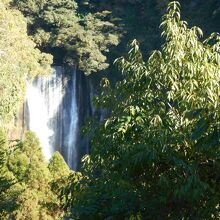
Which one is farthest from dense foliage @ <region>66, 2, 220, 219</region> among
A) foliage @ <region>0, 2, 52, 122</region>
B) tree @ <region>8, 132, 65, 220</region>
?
foliage @ <region>0, 2, 52, 122</region>

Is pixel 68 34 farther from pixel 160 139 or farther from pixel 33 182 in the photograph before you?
pixel 160 139

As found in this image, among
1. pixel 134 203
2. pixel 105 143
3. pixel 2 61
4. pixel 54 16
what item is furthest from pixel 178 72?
pixel 54 16

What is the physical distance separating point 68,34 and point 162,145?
16823mm

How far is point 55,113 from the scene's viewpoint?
20.7m

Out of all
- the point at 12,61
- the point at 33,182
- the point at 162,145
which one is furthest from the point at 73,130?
the point at 162,145

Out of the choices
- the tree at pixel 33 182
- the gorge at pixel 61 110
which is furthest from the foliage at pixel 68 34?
the tree at pixel 33 182

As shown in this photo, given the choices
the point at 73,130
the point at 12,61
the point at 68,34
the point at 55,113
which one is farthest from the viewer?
the point at 73,130

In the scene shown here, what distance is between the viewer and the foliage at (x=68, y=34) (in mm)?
19891

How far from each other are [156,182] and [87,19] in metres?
17.6

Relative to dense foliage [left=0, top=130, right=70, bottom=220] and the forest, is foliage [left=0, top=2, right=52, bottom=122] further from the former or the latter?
the forest

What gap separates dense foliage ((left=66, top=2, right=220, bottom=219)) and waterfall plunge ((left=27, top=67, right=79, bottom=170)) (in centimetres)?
1588

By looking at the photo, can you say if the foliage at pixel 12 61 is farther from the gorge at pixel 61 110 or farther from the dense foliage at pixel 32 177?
the gorge at pixel 61 110

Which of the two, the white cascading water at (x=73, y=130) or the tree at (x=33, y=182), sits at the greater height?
the white cascading water at (x=73, y=130)

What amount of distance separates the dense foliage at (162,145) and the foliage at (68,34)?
15393 millimetres
